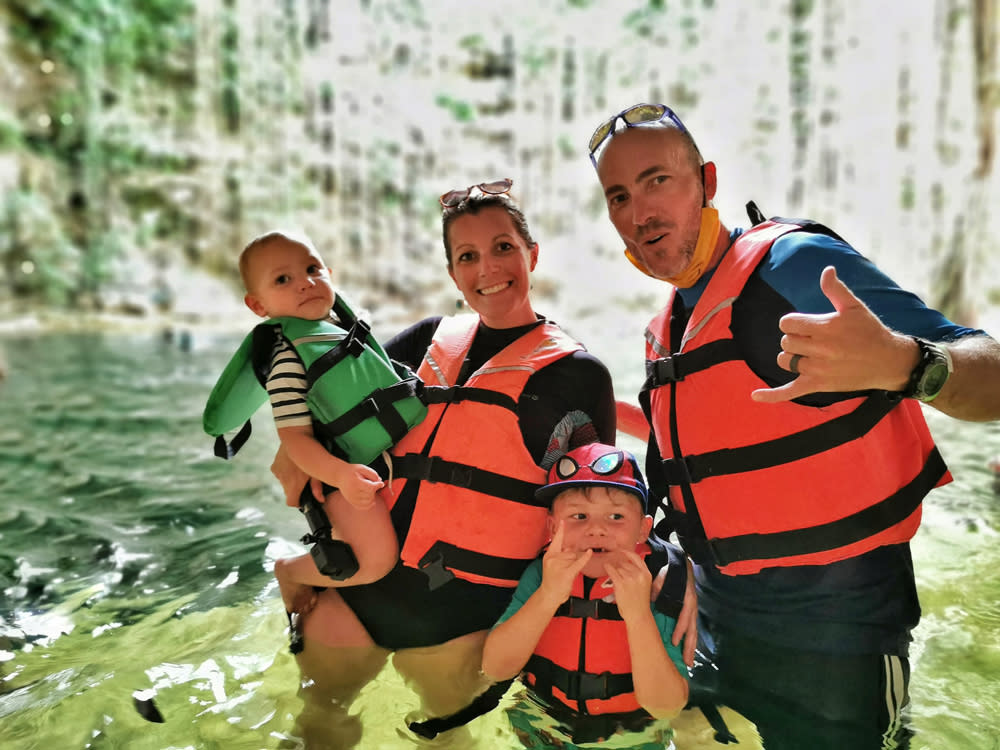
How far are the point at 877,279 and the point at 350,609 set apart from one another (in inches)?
64.3

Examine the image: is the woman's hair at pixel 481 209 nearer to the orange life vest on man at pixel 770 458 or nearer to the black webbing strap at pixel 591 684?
the orange life vest on man at pixel 770 458

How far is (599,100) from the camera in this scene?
26.1 m

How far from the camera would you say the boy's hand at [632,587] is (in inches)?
70.1

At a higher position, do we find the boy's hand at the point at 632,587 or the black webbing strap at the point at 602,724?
the boy's hand at the point at 632,587

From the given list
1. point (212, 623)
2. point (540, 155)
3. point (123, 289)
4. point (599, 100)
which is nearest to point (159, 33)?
point (123, 289)

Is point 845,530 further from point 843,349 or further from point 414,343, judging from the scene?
point 414,343

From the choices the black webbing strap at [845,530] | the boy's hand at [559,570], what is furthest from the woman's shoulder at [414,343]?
the black webbing strap at [845,530]

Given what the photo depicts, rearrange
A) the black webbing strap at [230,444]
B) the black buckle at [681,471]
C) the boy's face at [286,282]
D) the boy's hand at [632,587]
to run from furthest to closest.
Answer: the black webbing strap at [230,444]
the boy's face at [286,282]
the black buckle at [681,471]
the boy's hand at [632,587]

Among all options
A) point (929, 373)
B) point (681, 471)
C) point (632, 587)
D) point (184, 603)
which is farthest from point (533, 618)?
point (184, 603)

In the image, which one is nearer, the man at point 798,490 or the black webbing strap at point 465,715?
the man at point 798,490

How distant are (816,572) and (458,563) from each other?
923mm

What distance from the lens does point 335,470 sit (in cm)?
197

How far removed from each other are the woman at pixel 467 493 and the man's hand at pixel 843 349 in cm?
66

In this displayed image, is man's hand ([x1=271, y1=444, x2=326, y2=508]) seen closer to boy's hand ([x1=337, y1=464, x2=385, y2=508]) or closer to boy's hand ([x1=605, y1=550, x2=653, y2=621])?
boy's hand ([x1=337, y1=464, x2=385, y2=508])
